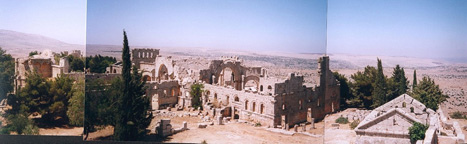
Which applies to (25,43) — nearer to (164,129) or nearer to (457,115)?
(164,129)

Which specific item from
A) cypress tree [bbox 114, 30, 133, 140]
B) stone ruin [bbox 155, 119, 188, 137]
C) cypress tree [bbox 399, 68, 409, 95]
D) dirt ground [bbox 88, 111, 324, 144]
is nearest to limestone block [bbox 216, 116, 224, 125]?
dirt ground [bbox 88, 111, 324, 144]

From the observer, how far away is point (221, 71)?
758 inches

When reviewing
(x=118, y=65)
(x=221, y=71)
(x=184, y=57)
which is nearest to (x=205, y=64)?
(x=221, y=71)

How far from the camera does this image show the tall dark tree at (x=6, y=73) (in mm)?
14586

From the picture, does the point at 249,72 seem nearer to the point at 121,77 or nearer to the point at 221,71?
the point at 221,71

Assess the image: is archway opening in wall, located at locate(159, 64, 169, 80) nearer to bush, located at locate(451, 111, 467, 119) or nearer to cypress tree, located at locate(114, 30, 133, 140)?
cypress tree, located at locate(114, 30, 133, 140)

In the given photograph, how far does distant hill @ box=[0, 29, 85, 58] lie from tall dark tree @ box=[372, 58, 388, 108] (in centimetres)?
1133

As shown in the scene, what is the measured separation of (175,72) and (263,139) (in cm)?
638

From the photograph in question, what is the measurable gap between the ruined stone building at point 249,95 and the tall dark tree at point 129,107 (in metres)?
1.53

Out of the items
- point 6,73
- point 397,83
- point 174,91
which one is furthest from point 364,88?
point 6,73

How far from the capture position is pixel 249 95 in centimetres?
1519

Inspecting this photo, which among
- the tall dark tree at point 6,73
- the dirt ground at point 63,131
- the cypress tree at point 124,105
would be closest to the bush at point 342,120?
the cypress tree at point 124,105

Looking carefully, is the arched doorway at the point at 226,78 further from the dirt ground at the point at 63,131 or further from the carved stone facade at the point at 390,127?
the carved stone facade at the point at 390,127

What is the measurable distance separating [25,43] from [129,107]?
583cm
